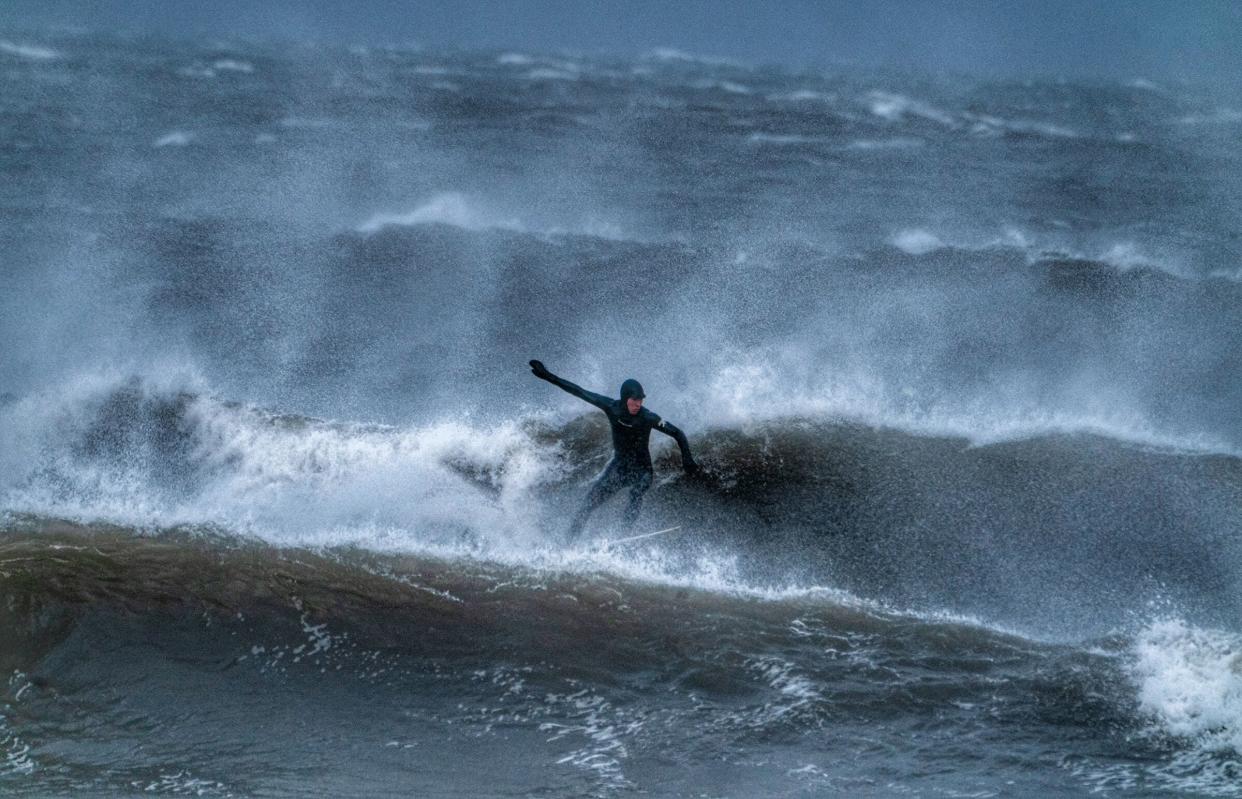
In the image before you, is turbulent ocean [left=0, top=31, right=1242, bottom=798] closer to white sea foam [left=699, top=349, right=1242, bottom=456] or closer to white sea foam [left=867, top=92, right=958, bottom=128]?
white sea foam [left=699, top=349, right=1242, bottom=456]

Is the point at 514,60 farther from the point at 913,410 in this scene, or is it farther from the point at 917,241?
the point at 913,410

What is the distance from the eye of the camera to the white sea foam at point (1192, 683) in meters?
8.36

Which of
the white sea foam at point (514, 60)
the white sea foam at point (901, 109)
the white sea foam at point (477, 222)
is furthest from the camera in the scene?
the white sea foam at point (514, 60)

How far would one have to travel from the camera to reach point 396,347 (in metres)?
14.7

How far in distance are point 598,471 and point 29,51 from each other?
28.7 metres

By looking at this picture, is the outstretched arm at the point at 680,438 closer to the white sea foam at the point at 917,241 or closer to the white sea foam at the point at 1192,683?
the white sea foam at the point at 1192,683

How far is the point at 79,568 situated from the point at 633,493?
5.46m

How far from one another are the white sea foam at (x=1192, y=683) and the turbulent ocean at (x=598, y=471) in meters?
0.04

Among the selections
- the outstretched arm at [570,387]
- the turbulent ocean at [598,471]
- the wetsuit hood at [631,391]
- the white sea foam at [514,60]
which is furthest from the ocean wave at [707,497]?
the white sea foam at [514,60]

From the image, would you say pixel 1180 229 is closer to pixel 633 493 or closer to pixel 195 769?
pixel 633 493

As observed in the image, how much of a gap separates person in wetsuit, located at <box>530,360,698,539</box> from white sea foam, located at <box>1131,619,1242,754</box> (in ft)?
14.0

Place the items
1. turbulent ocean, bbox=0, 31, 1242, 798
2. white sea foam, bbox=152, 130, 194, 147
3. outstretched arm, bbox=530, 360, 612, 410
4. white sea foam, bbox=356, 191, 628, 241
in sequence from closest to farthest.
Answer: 1. turbulent ocean, bbox=0, 31, 1242, 798
2. outstretched arm, bbox=530, 360, 612, 410
3. white sea foam, bbox=356, 191, 628, 241
4. white sea foam, bbox=152, 130, 194, 147

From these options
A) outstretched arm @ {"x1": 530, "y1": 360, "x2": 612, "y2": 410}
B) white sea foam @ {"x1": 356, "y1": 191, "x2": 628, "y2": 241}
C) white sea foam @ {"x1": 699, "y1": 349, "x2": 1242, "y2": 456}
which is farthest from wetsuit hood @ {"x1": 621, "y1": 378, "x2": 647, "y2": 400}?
white sea foam @ {"x1": 356, "y1": 191, "x2": 628, "y2": 241}

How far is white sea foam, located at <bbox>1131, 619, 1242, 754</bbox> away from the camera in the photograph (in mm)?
8359
